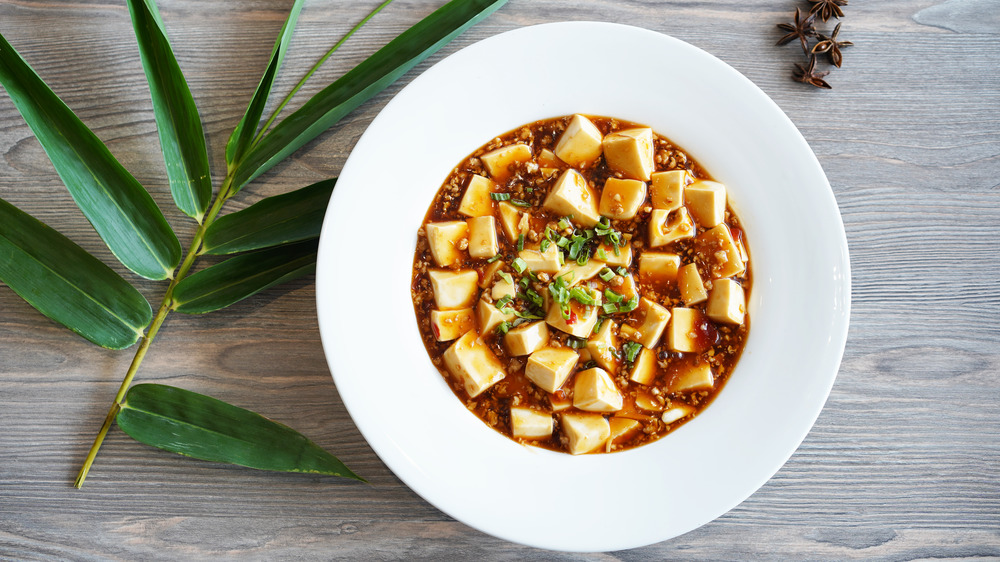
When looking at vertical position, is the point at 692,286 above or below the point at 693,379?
above

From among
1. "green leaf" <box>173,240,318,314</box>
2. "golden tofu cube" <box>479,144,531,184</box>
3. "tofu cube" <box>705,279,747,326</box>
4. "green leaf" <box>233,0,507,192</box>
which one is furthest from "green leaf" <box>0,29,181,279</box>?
"tofu cube" <box>705,279,747,326</box>

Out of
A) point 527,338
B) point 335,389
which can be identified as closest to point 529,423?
point 527,338

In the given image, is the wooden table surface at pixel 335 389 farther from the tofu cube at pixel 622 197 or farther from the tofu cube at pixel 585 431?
the tofu cube at pixel 622 197

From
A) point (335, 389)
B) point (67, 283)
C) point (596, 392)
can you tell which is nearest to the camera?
point (596, 392)

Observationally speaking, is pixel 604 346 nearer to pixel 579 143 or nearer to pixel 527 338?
pixel 527 338

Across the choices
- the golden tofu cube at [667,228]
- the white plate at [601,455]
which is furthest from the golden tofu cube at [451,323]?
the golden tofu cube at [667,228]

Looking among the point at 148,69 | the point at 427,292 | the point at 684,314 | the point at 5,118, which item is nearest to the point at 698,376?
the point at 684,314

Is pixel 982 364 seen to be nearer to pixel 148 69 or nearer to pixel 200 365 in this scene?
pixel 200 365

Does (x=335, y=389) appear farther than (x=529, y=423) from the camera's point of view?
Yes
